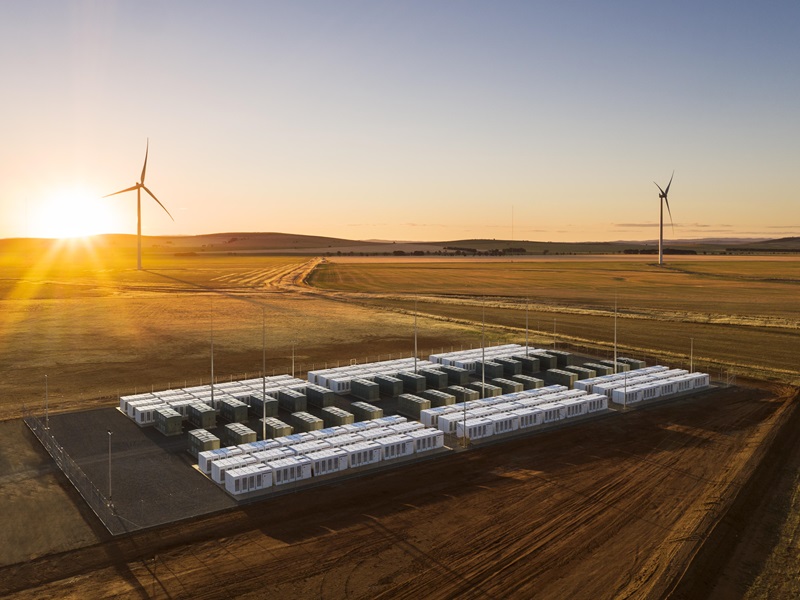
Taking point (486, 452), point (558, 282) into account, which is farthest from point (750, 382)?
point (558, 282)

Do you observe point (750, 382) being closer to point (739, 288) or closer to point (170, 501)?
point (170, 501)

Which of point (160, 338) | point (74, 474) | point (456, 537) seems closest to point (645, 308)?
point (160, 338)

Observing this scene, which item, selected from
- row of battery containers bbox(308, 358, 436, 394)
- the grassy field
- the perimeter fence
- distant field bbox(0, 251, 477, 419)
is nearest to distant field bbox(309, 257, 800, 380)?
the grassy field

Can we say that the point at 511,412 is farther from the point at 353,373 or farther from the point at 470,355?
the point at 470,355

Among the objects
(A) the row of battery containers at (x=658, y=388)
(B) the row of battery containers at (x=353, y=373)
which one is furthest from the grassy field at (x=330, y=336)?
(B) the row of battery containers at (x=353, y=373)

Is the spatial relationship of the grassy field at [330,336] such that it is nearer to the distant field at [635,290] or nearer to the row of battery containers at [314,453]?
the distant field at [635,290]

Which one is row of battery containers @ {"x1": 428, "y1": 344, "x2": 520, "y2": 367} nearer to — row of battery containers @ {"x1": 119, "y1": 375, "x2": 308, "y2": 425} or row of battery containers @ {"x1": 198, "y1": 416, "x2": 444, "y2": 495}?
row of battery containers @ {"x1": 119, "y1": 375, "x2": 308, "y2": 425}
